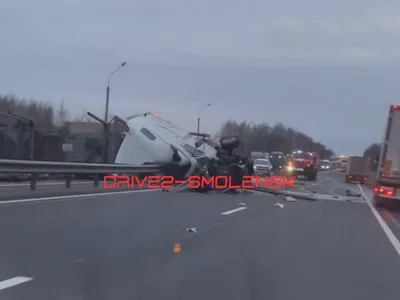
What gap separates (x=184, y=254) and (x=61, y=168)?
9554 mm

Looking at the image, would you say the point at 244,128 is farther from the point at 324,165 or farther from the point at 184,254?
the point at 184,254

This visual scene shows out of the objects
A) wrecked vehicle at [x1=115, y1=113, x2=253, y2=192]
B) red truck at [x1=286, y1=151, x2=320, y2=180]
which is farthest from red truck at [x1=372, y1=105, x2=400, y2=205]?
red truck at [x1=286, y1=151, x2=320, y2=180]

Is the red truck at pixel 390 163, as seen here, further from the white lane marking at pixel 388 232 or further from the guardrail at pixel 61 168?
the guardrail at pixel 61 168

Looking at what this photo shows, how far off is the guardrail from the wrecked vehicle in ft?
4.48

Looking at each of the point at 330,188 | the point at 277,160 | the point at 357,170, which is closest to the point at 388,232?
the point at 330,188

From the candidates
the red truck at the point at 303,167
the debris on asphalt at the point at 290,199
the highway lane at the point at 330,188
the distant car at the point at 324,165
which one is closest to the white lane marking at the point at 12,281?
the debris on asphalt at the point at 290,199

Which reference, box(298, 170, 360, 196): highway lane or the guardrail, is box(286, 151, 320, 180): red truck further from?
the guardrail

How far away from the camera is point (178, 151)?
83.0 ft

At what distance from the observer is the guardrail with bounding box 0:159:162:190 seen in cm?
1583

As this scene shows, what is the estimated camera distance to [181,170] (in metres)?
24.7

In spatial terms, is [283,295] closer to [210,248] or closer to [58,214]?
[210,248]

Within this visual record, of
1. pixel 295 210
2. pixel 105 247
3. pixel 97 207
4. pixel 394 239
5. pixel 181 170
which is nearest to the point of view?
pixel 105 247

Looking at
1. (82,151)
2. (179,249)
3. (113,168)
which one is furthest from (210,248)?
(82,151)

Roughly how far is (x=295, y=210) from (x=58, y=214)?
795cm
